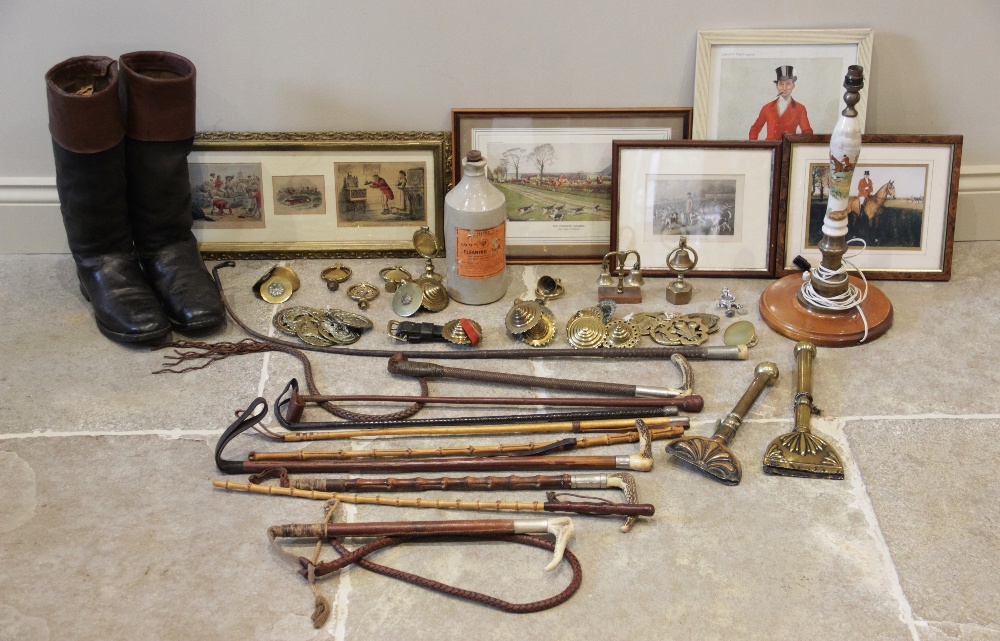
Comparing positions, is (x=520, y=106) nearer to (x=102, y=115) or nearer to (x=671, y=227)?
(x=671, y=227)

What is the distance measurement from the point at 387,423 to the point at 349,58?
1.22 meters

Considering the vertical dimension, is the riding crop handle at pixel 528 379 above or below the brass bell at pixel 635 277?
below

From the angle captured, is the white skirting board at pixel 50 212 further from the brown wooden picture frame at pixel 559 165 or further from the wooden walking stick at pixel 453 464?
the wooden walking stick at pixel 453 464

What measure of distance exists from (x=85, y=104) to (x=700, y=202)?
5.86 feet

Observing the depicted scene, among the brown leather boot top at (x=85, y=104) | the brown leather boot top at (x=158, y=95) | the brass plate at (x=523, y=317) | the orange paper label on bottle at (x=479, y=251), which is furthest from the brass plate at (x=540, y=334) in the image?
the brown leather boot top at (x=85, y=104)

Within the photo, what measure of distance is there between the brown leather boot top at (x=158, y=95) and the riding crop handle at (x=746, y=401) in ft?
5.58

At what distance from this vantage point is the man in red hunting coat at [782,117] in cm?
319

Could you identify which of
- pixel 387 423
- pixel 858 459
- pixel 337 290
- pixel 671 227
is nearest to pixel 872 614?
pixel 858 459

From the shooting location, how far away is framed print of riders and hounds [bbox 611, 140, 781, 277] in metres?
3.15

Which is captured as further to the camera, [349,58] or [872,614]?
[349,58]

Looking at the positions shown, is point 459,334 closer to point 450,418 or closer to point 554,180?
point 450,418

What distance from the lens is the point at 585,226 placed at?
332 centimetres

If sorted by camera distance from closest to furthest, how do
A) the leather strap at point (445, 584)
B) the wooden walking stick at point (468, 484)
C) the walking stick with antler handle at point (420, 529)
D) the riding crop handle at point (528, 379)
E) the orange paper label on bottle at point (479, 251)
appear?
the leather strap at point (445, 584), the walking stick with antler handle at point (420, 529), the wooden walking stick at point (468, 484), the riding crop handle at point (528, 379), the orange paper label on bottle at point (479, 251)

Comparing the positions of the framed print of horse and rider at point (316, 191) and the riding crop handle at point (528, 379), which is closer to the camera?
the riding crop handle at point (528, 379)
